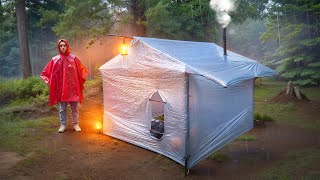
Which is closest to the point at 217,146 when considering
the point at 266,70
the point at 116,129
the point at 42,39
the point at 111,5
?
the point at 266,70

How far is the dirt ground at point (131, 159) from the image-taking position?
16.6 feet

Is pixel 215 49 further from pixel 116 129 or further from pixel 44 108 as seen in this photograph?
pixel 44 108

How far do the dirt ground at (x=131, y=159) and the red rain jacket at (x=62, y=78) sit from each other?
3.52ft

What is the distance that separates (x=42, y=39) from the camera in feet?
80.4

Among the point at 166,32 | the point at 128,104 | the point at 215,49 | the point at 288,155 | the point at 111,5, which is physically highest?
the point at 111,5

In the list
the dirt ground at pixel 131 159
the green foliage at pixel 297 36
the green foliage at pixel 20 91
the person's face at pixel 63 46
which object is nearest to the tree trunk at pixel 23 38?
the green foliage at pixel 20 91

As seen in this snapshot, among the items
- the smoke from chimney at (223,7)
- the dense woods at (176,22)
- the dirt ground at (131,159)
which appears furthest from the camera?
the smoke from chimney at (223,7)

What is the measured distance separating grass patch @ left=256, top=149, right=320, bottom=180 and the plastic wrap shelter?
1.14m

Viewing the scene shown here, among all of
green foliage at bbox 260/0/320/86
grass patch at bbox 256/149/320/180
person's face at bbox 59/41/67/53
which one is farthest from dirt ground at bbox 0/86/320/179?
green foliage at bbox 260/0/320/86

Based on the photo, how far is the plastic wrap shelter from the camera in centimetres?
521

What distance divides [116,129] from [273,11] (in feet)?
43.9

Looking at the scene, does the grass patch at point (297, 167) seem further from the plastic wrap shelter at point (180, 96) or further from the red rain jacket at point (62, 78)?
the red rain jacket at point (62, 78)

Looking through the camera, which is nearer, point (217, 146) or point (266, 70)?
point (217, 146)

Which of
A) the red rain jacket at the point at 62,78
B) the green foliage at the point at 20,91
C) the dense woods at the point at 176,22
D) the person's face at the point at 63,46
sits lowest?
the green foliage at the point at 20,91
